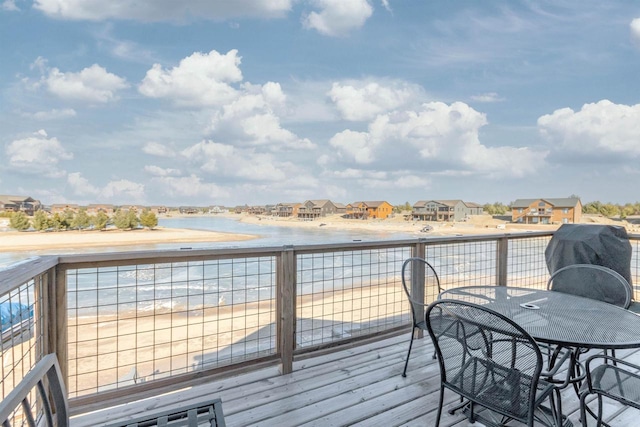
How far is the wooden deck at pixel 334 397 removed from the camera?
2139mm

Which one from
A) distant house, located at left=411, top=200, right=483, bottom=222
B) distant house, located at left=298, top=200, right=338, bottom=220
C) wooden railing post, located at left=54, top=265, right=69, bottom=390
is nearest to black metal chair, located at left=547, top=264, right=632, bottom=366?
wooden railing post, located at left=54, top=265, right=69, bottom=390

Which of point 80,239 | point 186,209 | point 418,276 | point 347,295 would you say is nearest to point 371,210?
point 186,209

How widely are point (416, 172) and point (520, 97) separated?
1397 centimetres

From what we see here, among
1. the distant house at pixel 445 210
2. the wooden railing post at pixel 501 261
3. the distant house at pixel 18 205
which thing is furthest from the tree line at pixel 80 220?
the wooden railing post at pixel 501 261

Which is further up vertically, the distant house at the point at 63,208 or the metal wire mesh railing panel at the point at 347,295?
the distant house at the point at 63,208

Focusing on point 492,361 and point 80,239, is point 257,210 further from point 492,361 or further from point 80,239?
point 492,361

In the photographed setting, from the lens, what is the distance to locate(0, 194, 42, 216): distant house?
22.1m

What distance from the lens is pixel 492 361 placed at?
1569 millimetres

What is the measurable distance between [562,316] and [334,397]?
1.44 meters

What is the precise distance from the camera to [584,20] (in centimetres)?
1884

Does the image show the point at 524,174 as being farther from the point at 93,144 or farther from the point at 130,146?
the point at 93,144

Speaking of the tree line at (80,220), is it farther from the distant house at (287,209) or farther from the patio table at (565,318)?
the patio table at (565,318)

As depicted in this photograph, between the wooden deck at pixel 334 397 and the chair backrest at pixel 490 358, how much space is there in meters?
0.61

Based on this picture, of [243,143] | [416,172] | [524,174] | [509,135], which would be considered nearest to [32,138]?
[243,143]
